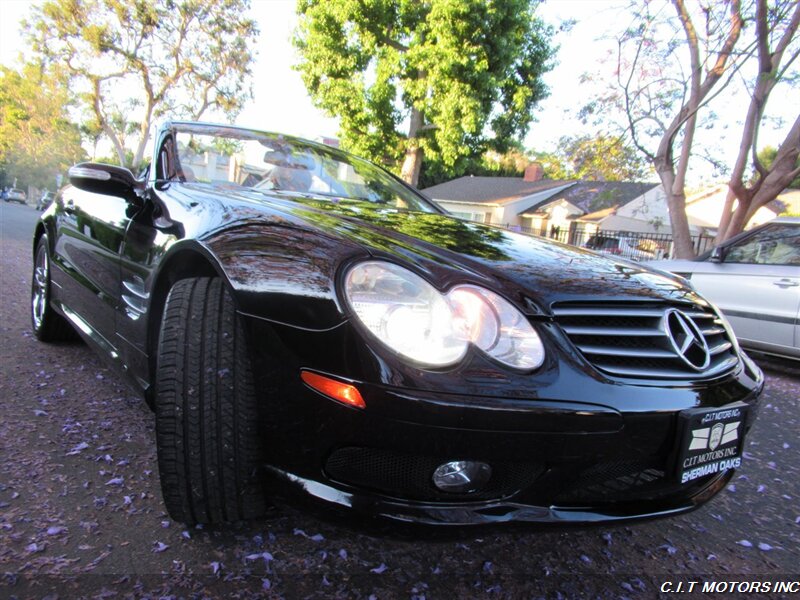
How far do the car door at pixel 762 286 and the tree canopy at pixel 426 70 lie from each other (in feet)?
26.6

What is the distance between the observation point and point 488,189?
1373 inches

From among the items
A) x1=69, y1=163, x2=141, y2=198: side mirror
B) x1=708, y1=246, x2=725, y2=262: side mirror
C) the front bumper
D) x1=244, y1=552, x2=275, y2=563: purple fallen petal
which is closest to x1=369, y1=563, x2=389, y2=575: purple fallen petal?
x1=244, y1=552, x2=275, y2=563: purple fallen petal

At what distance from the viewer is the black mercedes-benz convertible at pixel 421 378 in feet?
4.42

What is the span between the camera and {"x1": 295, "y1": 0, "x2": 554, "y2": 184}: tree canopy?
12164mm

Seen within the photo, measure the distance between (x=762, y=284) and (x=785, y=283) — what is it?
8.1 inches

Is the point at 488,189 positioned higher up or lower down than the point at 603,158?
higher up

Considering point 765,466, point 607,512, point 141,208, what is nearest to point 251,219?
point 141,208

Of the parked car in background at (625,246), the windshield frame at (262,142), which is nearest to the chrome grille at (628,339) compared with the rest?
the windshield frame at (262,142)

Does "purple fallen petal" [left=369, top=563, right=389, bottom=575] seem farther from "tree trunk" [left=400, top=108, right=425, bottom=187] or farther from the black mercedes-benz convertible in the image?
"tree trunk" [left=400, top=108, right=425, bottom=187]

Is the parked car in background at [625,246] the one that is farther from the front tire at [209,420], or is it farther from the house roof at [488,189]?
the front tire at [209,420]

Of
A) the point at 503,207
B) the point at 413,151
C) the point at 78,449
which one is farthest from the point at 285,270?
the point at 503,207

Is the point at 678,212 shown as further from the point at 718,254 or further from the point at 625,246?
the point at 625,246

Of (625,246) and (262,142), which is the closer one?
(262,142)

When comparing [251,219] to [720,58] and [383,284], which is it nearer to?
[383,284]
